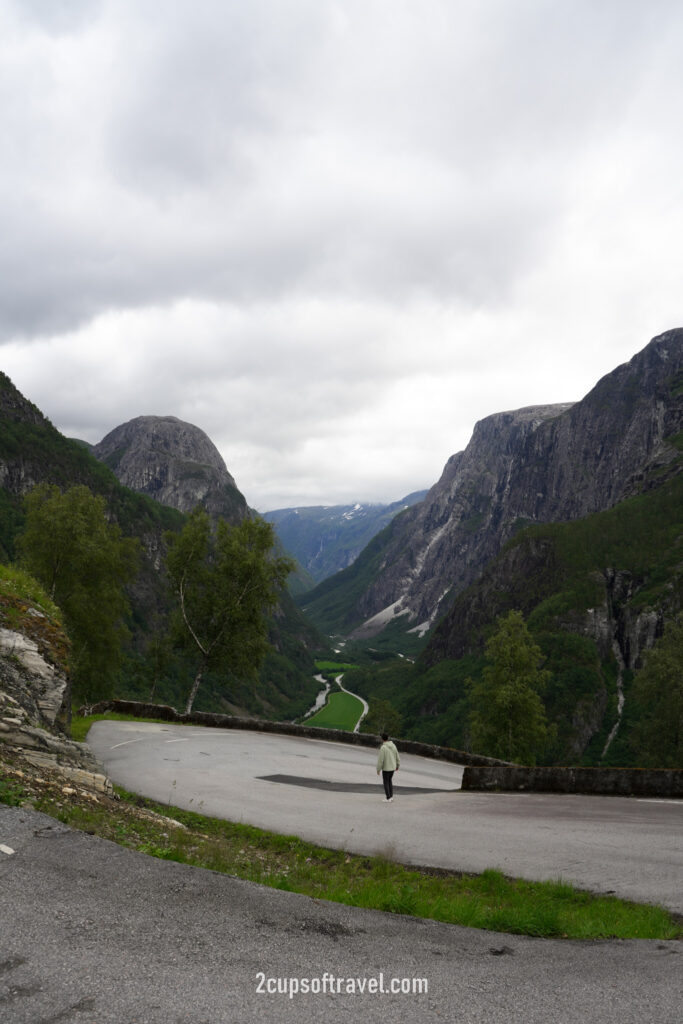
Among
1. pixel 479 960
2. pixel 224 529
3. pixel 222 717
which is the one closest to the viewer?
pixel 479 960

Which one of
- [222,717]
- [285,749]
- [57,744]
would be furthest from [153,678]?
[57,744]

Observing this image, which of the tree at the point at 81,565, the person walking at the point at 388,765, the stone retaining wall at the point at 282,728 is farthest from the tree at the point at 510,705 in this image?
the person walking at the point at 388,765

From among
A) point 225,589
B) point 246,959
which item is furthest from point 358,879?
point 225,589

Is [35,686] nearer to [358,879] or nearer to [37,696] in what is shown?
[37,696]

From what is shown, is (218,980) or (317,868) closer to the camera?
(218,980)

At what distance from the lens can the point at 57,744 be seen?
13750 mm

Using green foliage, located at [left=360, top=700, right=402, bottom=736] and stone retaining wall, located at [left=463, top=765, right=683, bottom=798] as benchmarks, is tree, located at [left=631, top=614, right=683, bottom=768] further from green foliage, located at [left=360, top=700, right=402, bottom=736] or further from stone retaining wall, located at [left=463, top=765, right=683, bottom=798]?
green foliage, located at [left=360, top=700, right=402, bottom=736]

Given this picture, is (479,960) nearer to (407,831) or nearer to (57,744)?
(407,831)

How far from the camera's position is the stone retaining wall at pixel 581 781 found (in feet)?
52.9

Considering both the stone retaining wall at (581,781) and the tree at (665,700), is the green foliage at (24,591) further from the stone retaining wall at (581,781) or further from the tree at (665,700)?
the tree at (665,700)

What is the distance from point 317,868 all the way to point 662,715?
211ft

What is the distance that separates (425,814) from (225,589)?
2656 centimetres

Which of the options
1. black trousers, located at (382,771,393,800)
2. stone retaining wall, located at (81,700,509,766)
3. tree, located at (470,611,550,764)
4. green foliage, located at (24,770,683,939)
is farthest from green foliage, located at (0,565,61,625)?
tree, located at (470,611,550,764)

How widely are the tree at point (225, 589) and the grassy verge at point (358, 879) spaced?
26538mm
